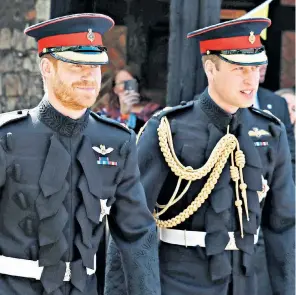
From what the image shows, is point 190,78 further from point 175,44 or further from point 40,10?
point 40,10

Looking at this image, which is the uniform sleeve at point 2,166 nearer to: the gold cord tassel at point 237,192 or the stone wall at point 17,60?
the gold cord tassel at point 237,192

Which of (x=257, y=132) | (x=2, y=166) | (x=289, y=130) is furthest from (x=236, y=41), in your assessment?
(x=289, y=130)

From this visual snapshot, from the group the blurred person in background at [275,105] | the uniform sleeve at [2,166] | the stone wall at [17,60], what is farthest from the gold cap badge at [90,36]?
the blurred person in background at [275,105]

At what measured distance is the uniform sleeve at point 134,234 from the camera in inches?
146

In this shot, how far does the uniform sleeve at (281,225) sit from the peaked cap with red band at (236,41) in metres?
0.45

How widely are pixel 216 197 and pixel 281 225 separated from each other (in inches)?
15.8

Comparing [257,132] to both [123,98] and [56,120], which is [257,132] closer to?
[56,120]

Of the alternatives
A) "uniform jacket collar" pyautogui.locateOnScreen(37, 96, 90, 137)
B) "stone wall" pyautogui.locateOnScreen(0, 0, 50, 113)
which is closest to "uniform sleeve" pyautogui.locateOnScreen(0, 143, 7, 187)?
"uniform jacket collar" pyautogui.locateOnScreen(37, 96, 90, 137)

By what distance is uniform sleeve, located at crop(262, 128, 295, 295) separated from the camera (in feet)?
14.4

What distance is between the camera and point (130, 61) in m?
6.14

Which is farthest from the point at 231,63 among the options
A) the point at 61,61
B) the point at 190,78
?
the point at 61,61

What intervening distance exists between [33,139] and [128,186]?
0.40m

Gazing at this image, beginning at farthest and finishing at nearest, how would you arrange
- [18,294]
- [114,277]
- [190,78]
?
[190,78], [114,277], [18,294]

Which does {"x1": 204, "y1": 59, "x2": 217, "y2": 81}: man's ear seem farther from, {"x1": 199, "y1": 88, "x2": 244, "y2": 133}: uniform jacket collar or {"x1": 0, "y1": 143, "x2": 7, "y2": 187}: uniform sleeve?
{"x1": 0, "y1": 143, "x2": 7, "y2": 187}: uniform sleeve
